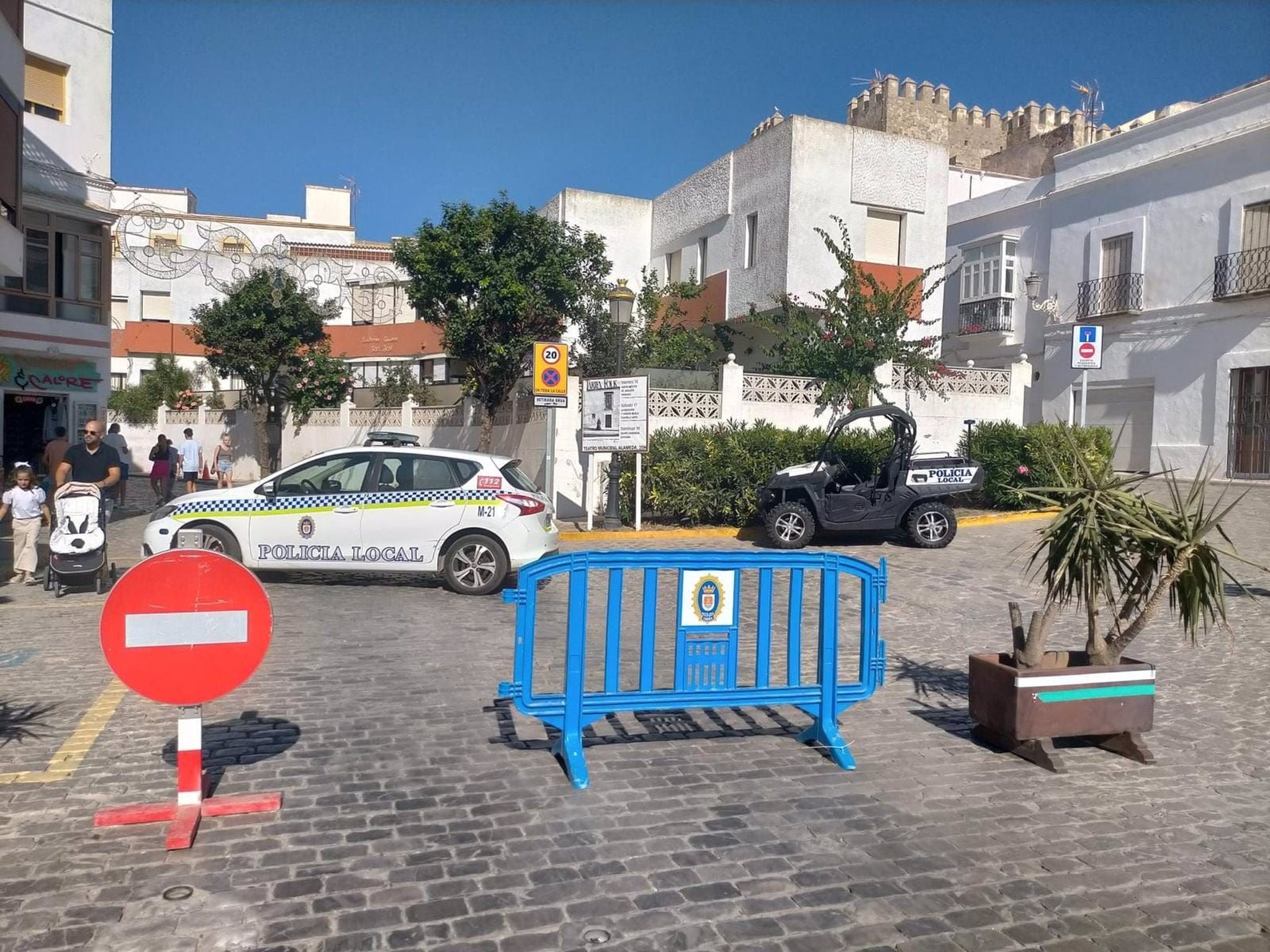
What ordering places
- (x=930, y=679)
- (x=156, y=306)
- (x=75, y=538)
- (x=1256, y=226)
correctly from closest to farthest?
(x=930, y=679) < (x=75, y=538) < (x=1256, y=226) < (x=156, y=306)

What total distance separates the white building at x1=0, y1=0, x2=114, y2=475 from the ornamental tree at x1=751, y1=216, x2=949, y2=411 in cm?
1542

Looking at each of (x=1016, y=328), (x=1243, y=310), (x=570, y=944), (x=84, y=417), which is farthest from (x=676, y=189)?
(x=570, y=944)

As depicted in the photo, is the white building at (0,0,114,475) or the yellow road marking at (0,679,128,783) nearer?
the yellow road marking at (0,679,128,783)

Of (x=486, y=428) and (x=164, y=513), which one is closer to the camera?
(x=164, y=513)

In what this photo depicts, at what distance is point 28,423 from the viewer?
20766mm

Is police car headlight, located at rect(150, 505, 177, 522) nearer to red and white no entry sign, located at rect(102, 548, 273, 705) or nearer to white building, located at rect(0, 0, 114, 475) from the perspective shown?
red and white no entry sign, located at rect(102, 548, 273, 705)

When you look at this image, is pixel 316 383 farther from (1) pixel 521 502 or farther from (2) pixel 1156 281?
(2) pixel 1156 281

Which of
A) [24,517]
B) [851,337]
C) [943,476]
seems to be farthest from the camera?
[851,337]

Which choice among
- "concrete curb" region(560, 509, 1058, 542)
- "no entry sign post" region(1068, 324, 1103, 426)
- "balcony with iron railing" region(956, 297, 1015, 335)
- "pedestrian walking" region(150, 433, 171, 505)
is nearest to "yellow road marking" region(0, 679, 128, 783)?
"concrete curb" region(560, 509, 1058, 542)

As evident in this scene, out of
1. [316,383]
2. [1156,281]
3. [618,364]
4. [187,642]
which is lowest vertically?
[187,642]

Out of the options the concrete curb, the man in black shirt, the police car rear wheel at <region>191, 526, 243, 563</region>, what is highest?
the man in black shirt

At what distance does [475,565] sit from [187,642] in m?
6.32

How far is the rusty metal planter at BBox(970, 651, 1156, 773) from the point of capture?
5.49 metres

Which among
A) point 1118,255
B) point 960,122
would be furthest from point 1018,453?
point 960,122
